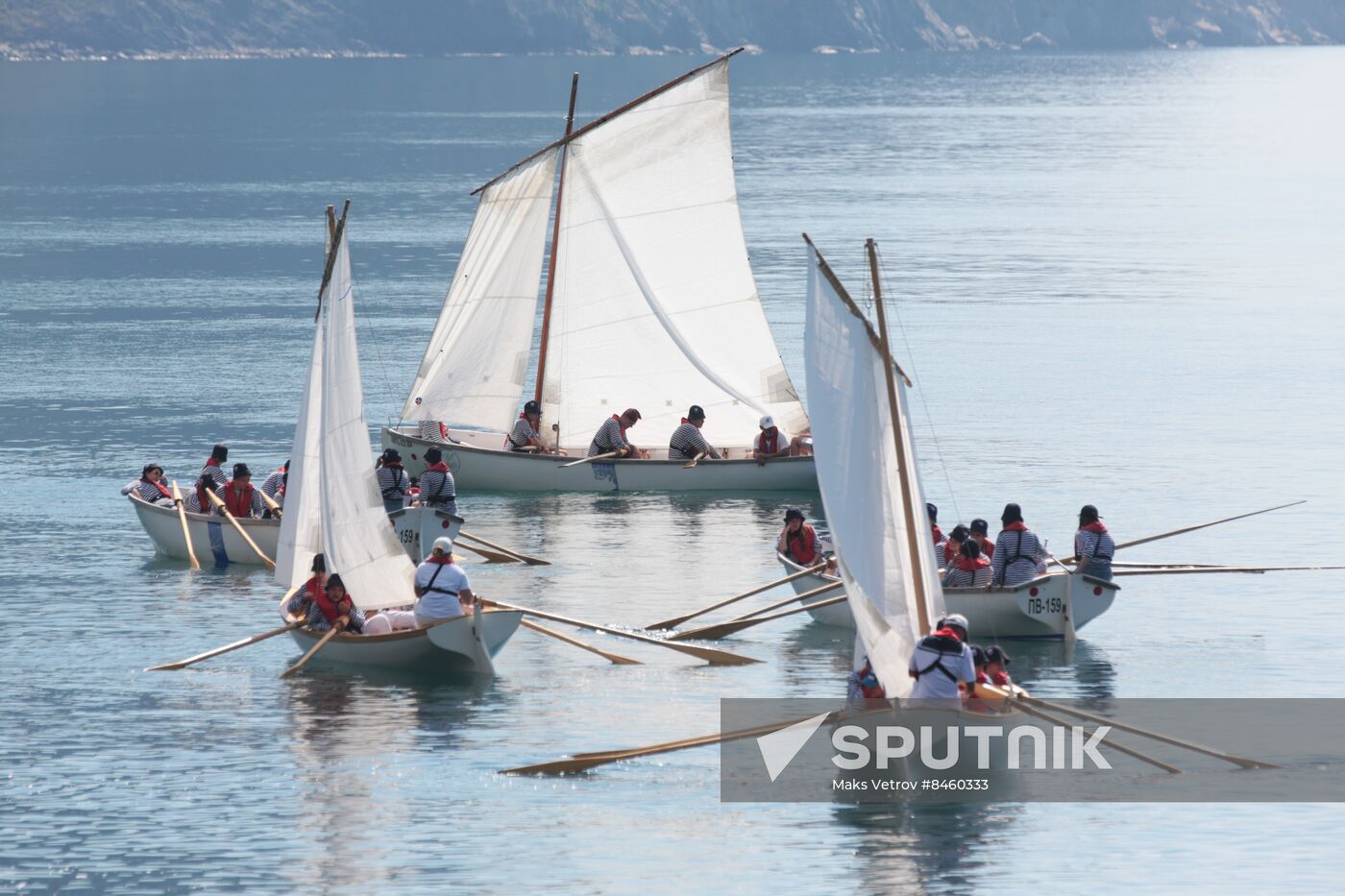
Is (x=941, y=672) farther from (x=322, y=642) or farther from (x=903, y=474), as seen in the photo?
(x=322, y=642)

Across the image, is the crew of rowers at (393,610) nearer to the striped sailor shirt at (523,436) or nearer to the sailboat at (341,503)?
the sailboat at (341,503)

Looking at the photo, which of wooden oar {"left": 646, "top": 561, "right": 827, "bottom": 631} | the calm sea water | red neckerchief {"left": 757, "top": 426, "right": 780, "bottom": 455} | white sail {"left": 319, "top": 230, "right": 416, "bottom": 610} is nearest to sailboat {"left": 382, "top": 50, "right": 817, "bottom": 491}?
red neckerchief {"left": 757, "top": 426, "right": 780, "bottom": 455}

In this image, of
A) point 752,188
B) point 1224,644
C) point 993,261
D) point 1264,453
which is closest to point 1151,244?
point 993,261

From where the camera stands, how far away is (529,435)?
67.0m

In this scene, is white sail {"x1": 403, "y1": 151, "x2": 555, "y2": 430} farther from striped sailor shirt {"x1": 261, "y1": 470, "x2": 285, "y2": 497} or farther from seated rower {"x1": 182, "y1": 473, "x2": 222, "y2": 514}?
seated rower {"x1": 182, "y1": 473, "x2": 222, "y2": 514}

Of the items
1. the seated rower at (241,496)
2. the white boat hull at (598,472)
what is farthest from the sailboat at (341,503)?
the white boat hull at (598,472)

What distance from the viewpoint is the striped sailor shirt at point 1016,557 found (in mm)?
46438

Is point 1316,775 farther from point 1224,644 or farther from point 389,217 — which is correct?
point 389,217

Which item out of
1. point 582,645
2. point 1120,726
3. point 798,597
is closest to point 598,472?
point 798,597

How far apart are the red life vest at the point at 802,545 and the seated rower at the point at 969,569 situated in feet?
15.5

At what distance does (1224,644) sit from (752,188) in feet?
401

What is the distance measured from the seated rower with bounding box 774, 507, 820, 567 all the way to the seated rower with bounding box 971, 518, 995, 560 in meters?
4.36

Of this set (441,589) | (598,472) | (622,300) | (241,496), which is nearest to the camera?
(441,589)

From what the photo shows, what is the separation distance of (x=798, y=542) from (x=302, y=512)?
1150 centimetres
